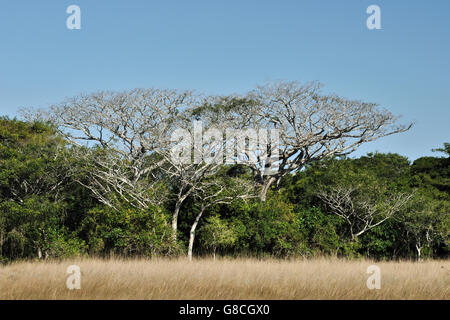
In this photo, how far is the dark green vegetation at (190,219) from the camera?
64.6 feet

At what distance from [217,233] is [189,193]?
2.45 meters

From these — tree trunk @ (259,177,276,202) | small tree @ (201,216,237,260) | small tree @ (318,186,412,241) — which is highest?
tree trunk @ (259,177,276,202)

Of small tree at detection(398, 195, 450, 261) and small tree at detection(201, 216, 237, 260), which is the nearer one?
small tree at detection(201, 216, 237, 260)

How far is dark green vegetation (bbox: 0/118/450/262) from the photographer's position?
19.7 metres

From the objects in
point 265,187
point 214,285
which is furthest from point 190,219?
point 214,285

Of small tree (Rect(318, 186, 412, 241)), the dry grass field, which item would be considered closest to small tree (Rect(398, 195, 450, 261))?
small tree (Rect(318, 186, 412, 241))

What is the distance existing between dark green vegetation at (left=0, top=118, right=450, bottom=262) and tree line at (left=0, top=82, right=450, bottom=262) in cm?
6

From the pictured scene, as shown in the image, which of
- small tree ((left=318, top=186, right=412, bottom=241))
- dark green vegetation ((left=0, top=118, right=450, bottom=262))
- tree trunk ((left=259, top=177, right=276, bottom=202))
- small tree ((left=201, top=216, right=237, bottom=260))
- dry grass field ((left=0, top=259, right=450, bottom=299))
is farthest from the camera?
tree trunk ((left=259, top=177, right=276, bottom=202))

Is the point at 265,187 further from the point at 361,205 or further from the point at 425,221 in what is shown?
the point at 425,221

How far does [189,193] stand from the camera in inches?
880

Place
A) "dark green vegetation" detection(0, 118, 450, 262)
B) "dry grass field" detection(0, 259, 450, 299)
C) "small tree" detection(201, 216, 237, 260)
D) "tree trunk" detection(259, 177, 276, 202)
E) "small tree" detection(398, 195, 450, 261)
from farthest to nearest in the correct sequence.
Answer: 1. "tree trunk" detection(259, 177, 276, 202)
2. "small tree" detection(398, 195, 450, 261)
3. "small tree" detection(201, 216, 237, 260)
4. "dark green vegetation" detection(0, 118, 450, 262)
5. "dry grass field" detection(0, 259, 450, 299)

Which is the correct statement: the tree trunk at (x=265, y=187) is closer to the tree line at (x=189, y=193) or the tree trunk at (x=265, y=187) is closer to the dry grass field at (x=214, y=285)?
the tree line at (x=189, y=193)

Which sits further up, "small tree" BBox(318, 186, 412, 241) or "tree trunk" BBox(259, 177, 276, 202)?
"tree trunk" BBox(259, 177, 276, 202)

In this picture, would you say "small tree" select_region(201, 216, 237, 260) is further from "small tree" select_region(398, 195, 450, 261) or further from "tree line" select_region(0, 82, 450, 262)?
"small tree" select_region(398, 195, 450, 261)
